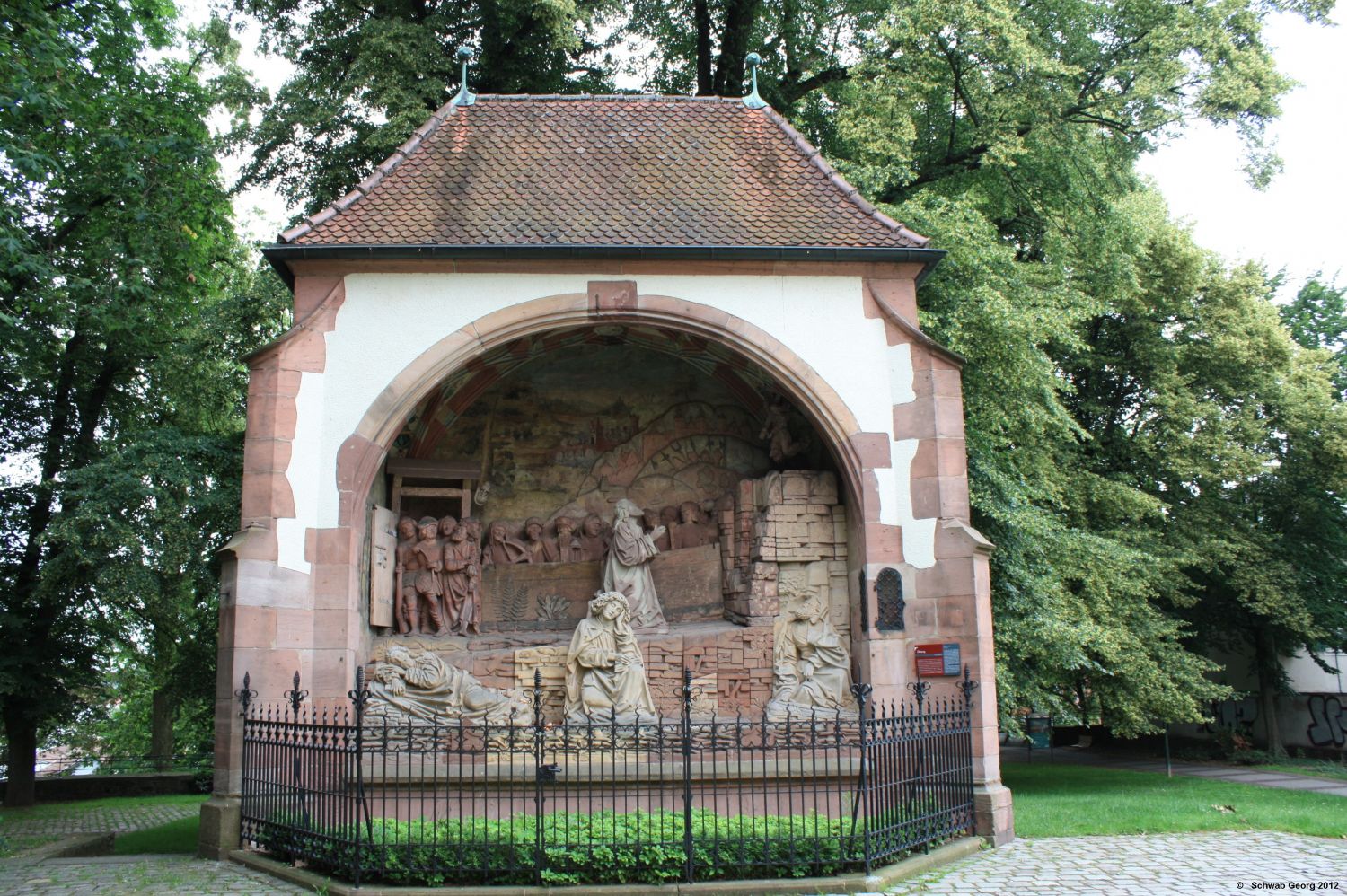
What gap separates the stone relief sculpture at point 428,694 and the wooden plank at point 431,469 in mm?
2420

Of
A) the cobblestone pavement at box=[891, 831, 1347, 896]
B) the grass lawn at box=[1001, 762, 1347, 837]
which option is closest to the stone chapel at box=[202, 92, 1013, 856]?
the cobblestone pavement at box=[891, 831, 1347, 896]

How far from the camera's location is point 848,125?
643 inches

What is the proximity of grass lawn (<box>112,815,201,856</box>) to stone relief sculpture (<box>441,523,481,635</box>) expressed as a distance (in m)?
3.66

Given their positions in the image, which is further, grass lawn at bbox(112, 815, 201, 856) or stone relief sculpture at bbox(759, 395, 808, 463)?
stone relief sculpture at bbox(759, 395, 808, 463)

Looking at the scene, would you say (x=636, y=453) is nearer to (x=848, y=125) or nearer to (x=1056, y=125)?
(x=848, y=125)

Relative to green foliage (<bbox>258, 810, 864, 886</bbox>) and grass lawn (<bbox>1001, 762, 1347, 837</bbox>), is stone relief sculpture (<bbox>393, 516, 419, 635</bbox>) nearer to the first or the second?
green foliage (<bbox>258, 810, 864, 886</bbox>)

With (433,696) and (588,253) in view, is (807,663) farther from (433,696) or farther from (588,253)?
(588,253)

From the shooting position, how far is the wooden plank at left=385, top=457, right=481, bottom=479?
14.2m

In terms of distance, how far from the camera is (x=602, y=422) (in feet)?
50.8

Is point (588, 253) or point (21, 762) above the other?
point (588, 253)

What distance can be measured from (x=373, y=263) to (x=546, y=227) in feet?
6.59

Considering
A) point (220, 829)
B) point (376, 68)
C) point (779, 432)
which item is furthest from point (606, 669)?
point (376, 68)

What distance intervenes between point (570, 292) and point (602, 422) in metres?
2.96

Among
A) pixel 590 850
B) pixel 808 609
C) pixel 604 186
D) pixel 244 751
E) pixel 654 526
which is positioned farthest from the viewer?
pixel 654 526
